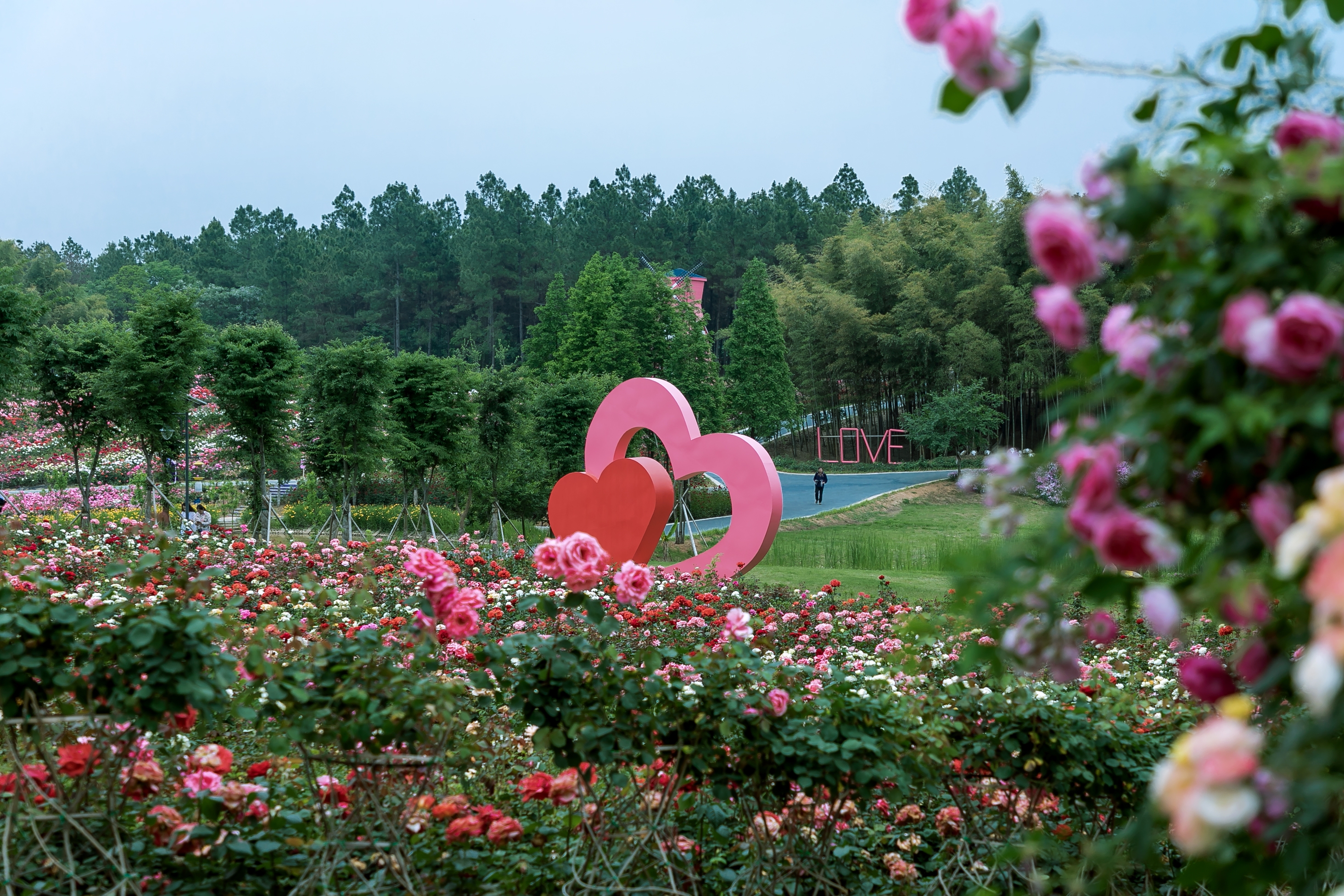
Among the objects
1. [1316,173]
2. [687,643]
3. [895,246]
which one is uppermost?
[895,246]

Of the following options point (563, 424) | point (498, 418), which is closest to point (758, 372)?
point (563, 424)

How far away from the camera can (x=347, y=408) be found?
38.7ft

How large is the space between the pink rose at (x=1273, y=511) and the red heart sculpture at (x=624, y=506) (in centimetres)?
750

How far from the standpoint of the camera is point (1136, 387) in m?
1.07

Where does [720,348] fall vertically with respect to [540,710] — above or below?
above

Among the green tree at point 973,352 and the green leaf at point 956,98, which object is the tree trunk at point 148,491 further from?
the green tree at point 973,352

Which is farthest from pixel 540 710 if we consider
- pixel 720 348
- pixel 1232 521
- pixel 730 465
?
pixel 720 348

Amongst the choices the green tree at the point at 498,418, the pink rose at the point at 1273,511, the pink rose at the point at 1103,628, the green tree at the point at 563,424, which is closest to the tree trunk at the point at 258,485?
the green tree at the point at 498,418

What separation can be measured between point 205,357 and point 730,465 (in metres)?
7.37

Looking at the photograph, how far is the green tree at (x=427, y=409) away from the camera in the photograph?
1282cm

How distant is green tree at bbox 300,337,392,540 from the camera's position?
11.7m

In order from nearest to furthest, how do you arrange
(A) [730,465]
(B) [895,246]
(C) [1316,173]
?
(C) [1316,173] → (A) [730,465] → (B) [895,246]

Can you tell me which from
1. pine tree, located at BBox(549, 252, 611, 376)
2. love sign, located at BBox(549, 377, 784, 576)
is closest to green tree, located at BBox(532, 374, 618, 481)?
love sign, located at BBox(549, 377, 784, 576)

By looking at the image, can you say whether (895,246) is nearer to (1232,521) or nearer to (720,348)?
(720,348)
